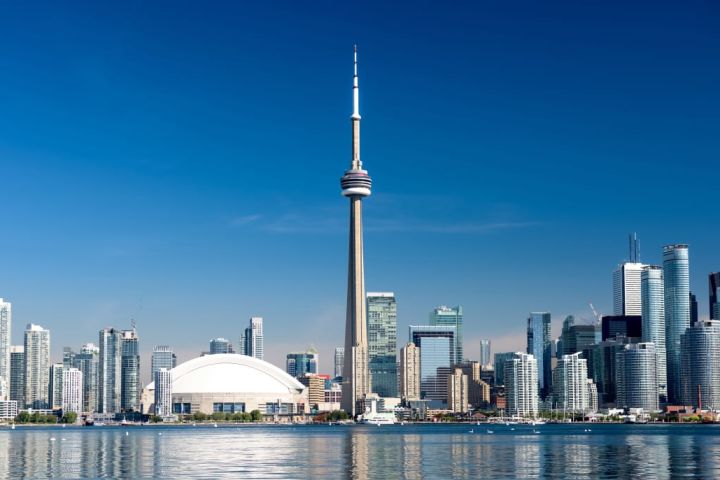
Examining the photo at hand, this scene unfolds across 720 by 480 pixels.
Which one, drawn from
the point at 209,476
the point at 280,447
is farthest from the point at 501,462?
the point at 280,447

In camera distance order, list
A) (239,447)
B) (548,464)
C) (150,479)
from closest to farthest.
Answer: (150,479)
(548,464)
(239,447)

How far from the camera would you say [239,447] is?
145 m

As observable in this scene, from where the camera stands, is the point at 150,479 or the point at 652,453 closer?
the point at 150,479

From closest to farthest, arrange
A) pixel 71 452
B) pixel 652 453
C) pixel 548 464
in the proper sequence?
pixel 548 464 < pixel 652 453 < pixel 71 452

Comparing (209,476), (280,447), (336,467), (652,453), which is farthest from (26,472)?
(652,453)

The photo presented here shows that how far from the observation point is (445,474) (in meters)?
92.5

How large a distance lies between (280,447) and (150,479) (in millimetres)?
58972

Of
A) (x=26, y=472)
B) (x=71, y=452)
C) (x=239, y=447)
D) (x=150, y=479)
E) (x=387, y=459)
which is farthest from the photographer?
(x=239, y=447)

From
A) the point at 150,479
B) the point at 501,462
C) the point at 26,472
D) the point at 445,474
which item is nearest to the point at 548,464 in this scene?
the point at 501,462

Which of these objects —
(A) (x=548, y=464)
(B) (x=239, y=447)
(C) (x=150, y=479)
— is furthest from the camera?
(B) (x=239, y=447)

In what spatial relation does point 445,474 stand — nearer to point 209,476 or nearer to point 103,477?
point 209,476

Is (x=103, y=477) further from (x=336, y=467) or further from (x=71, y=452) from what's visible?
(x=71, y=452)

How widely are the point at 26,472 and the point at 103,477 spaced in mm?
9483

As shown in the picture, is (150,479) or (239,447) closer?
(150,479)
